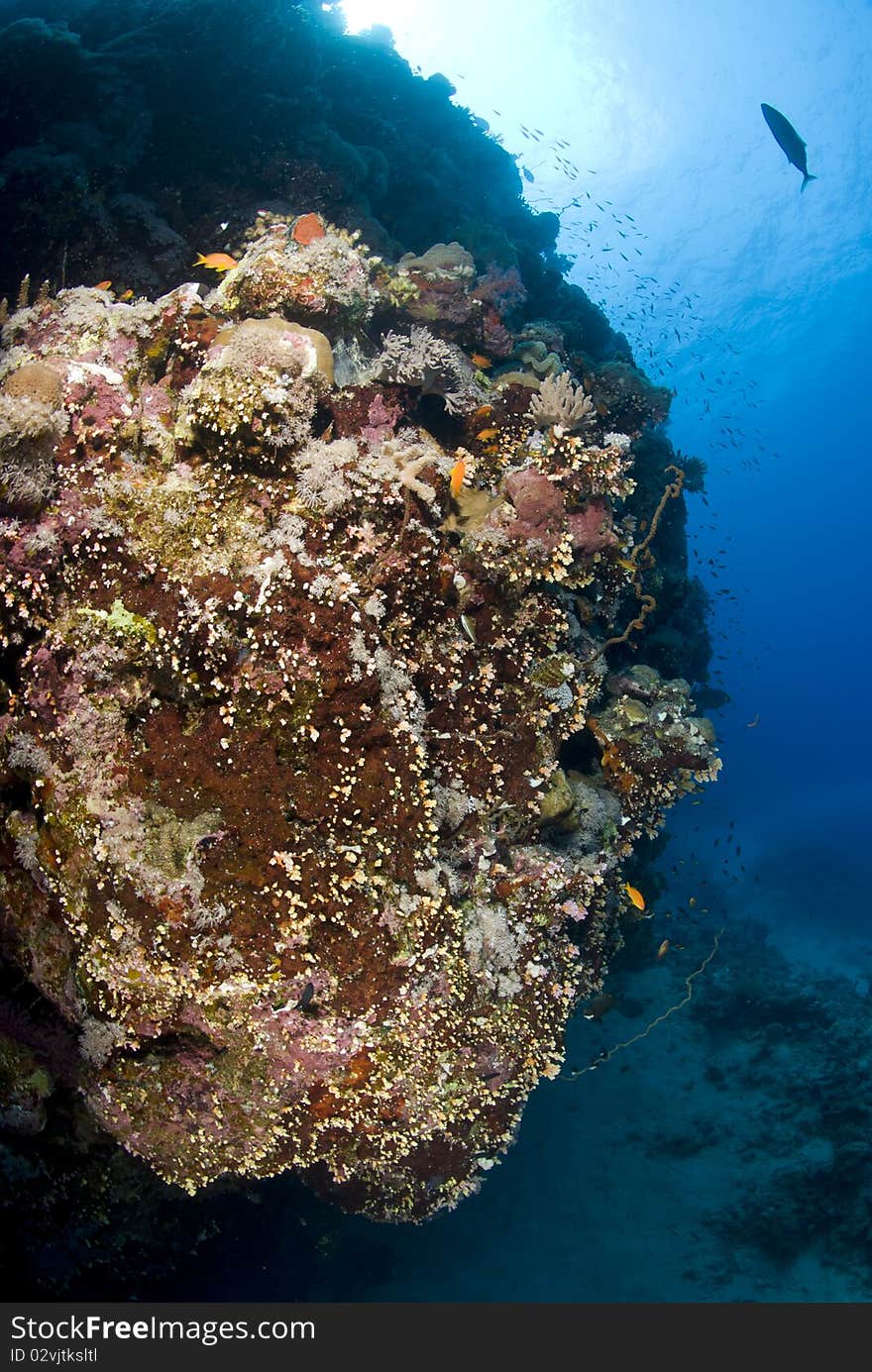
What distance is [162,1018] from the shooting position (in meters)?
4.51

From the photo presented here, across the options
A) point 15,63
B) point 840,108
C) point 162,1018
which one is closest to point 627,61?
point 840,108

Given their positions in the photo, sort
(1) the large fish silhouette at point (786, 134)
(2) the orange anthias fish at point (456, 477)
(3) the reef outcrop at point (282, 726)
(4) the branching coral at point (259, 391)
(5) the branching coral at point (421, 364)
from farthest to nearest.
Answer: (1) the large fish silhouette at point (786, 134) < (5) the branching coral at point (421, 364) < (2) the orange anthias fish at point (456, 477) < (4) the branching coral at point (259, 391) < (3) the reef outcrop at point (282, 726)

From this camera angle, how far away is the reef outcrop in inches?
165

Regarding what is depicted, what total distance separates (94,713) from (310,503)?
2.00 m

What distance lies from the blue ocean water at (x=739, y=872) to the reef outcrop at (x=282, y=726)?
14.5ft

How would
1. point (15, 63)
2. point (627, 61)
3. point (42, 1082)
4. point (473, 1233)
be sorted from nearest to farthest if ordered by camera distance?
point (42, 1082)
point (15, 63)
point (473, 1233)
point (627, 61)

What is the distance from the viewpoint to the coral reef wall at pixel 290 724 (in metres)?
4.21

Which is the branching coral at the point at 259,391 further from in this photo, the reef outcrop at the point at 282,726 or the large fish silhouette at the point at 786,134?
the large fish silhouette at the point at 786,134

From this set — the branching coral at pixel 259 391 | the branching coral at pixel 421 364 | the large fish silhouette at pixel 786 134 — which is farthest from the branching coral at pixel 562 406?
the large fish silhouette at pixel 786 134

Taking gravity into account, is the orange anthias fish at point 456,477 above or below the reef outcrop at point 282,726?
above

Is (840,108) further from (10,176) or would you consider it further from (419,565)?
(419,565)

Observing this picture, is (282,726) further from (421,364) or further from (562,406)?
(562,406)

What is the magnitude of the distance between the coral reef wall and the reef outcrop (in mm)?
24

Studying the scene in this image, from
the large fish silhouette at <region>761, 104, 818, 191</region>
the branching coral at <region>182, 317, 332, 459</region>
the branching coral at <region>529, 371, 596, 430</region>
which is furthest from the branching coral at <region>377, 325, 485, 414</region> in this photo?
the large fish silhouette at <region>761, 104, 818, 191</region>
